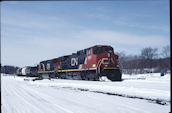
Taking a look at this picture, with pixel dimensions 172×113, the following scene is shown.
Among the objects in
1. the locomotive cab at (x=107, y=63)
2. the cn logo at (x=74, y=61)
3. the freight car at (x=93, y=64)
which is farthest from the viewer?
the cn logo at (x=74, y=61)

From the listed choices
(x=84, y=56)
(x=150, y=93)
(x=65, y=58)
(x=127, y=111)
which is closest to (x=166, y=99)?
(x=150, y=93)

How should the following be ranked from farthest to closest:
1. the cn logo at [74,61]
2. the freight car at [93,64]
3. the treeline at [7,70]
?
the treeline at [7,70] < the cn logo at [74,61] < the freight car at [93,64]

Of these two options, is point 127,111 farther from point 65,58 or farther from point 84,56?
point 65,58

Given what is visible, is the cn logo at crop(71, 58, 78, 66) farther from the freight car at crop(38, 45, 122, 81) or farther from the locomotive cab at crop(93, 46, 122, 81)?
the locomotive cab at crop(93, 46, 122, 81)

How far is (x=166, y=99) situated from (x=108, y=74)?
11.2 metres

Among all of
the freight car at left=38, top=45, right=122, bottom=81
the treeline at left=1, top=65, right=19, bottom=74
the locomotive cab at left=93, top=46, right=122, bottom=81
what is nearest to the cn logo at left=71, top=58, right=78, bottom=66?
the freight car at left=38, top=45, right=122, bottom=81

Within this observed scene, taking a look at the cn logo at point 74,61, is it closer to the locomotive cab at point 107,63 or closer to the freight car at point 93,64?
the freight car at point 93,64

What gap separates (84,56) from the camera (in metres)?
22.0

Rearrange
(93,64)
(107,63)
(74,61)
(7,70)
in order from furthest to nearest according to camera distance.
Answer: (7,70) → (74,61) → (93,64) → (107,63)

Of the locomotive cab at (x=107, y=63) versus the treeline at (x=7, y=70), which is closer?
the locomotive cab at (x=107, y=63)

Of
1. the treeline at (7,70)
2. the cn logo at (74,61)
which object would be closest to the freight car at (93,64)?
the cn logo at (74,61)

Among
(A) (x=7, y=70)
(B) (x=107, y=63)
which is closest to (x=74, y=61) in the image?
(B) (x=107, y=63)

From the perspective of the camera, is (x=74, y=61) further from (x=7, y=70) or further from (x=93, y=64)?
(x=7, y=70)

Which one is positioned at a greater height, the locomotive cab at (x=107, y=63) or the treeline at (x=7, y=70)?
the locomotive cab at (x=107, y=63)
